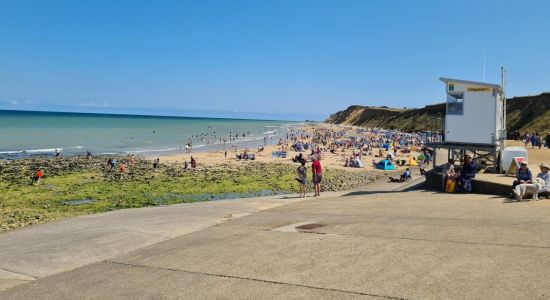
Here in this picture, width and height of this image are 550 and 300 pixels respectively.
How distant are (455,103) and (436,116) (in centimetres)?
8364

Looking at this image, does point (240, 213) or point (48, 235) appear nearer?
point (48, 235)

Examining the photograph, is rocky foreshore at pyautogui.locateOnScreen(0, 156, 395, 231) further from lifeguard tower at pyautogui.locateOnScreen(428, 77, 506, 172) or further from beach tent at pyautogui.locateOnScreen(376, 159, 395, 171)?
lifeguard tower at pyautogui.locateOnScreen(428, 77, 506, 172)

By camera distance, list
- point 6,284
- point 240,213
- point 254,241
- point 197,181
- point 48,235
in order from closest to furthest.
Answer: point 6,284, point 254,241, point 48,235, point 240,213, point 197,181

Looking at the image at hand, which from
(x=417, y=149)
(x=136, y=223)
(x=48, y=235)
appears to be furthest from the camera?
(x=417, y=149)

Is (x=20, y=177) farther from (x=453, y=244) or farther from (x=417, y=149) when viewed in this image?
(x=417, y=149)

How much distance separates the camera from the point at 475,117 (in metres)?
18.2

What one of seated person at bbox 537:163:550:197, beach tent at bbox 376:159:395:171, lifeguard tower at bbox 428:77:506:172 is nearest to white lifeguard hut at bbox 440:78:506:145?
lifeguard tower at bbox 428:77:506:172

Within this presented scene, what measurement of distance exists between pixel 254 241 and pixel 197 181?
2155 cm

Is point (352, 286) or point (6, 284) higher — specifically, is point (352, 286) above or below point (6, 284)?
above

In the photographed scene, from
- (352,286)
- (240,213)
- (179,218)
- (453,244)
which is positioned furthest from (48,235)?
(453,244)

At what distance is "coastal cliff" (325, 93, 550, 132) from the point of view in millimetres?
72637

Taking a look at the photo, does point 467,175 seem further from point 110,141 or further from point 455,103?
point 110,141

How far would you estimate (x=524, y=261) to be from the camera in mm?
6840

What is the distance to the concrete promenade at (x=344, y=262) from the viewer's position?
246 inches
